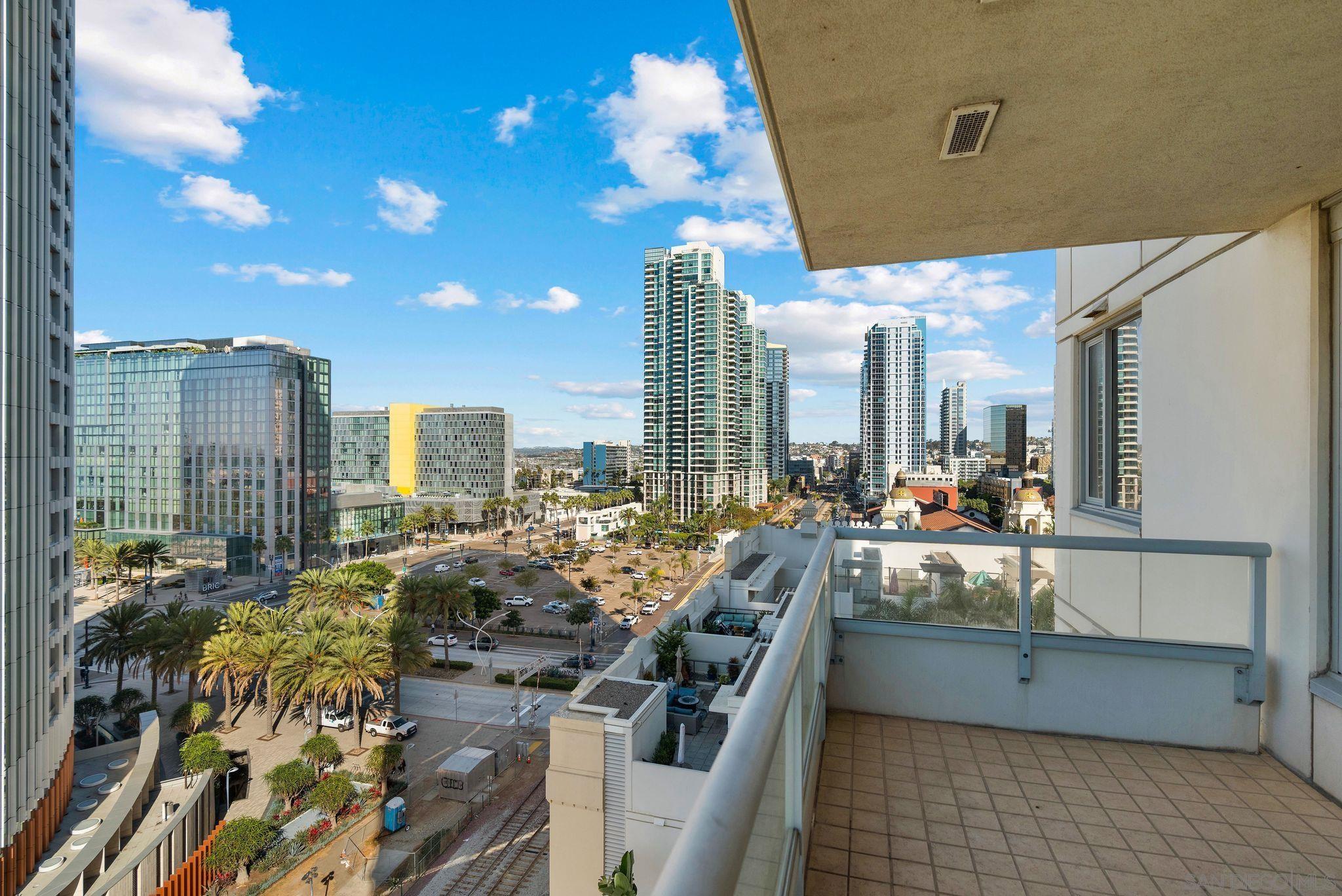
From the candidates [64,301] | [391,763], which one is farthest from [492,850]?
[64,301]

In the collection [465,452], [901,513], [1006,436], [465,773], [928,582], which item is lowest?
[465,773]

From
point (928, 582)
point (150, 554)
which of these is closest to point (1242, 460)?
point (928, 582)

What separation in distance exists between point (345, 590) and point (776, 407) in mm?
95918

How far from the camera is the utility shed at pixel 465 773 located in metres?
17.9

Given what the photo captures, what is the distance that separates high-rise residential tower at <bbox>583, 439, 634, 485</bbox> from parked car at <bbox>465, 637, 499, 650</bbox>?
11048 cm

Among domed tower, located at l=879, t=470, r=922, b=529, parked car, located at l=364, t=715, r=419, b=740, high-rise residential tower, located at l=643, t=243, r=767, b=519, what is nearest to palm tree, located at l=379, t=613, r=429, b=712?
parked car, located at l=364, t=715, r=419, b=740

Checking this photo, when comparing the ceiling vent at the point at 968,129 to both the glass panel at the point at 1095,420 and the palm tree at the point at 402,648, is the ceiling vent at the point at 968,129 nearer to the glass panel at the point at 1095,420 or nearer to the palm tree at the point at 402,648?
the glass panel at the point at 1095,420

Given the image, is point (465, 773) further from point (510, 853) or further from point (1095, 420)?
point (1095, 420)

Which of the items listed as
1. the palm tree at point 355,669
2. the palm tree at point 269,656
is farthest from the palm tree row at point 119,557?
the palm tree at point 355,669

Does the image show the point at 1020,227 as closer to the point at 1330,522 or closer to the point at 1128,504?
the point at 1330,522

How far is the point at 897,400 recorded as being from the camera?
350 ft

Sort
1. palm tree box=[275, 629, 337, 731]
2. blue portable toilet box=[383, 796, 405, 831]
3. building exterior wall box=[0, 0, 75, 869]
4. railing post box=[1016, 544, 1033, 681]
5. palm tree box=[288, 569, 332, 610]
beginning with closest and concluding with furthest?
railing post box=[1016, 544, 1033, 681]
building exterior wall box=[0, 0, 75, 869]
blue portable toilet box=[383, 796, 405, 831]
palm tree box=[275, 629, 337, 731]
palm tree box=[288, 569, 332, 610]

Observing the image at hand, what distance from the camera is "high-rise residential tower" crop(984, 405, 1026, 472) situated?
104688mm

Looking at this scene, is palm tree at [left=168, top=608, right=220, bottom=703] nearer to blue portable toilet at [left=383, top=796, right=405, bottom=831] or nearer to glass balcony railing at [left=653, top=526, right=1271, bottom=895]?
blue portable toilet at [left=383, top=796, right=405, bottom=831]
